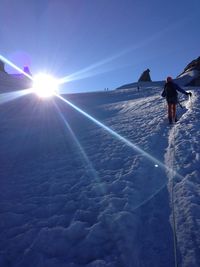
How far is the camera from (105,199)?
7617 mm

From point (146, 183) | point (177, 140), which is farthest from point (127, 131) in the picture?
point (146, 183)

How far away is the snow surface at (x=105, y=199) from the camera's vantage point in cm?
578

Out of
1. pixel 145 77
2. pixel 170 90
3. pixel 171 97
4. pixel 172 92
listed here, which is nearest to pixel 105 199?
pixel 171 97

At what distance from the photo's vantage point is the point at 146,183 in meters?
8.13

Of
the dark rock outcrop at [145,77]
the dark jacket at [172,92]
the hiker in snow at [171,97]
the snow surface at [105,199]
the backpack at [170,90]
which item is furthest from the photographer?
the dark rock outcrop at [145,77]

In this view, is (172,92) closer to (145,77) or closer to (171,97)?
(171,97)

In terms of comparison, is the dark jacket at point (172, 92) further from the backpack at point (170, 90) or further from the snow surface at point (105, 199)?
the snow surface at point (105, 199)

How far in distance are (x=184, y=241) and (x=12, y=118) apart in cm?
1933

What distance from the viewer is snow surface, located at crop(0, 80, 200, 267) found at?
19.0 feet

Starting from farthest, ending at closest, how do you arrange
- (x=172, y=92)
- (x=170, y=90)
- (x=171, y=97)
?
(x=170, y=90) < (x=172, y=92) < (x=171, y=97)

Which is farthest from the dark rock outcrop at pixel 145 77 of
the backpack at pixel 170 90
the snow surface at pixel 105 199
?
the backpack at pixel 170 90

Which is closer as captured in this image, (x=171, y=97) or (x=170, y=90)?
(x=171, y=97)

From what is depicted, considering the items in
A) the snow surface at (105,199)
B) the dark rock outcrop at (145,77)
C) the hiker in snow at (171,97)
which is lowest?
the snow surface at (105,199)

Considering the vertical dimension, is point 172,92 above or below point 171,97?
above
